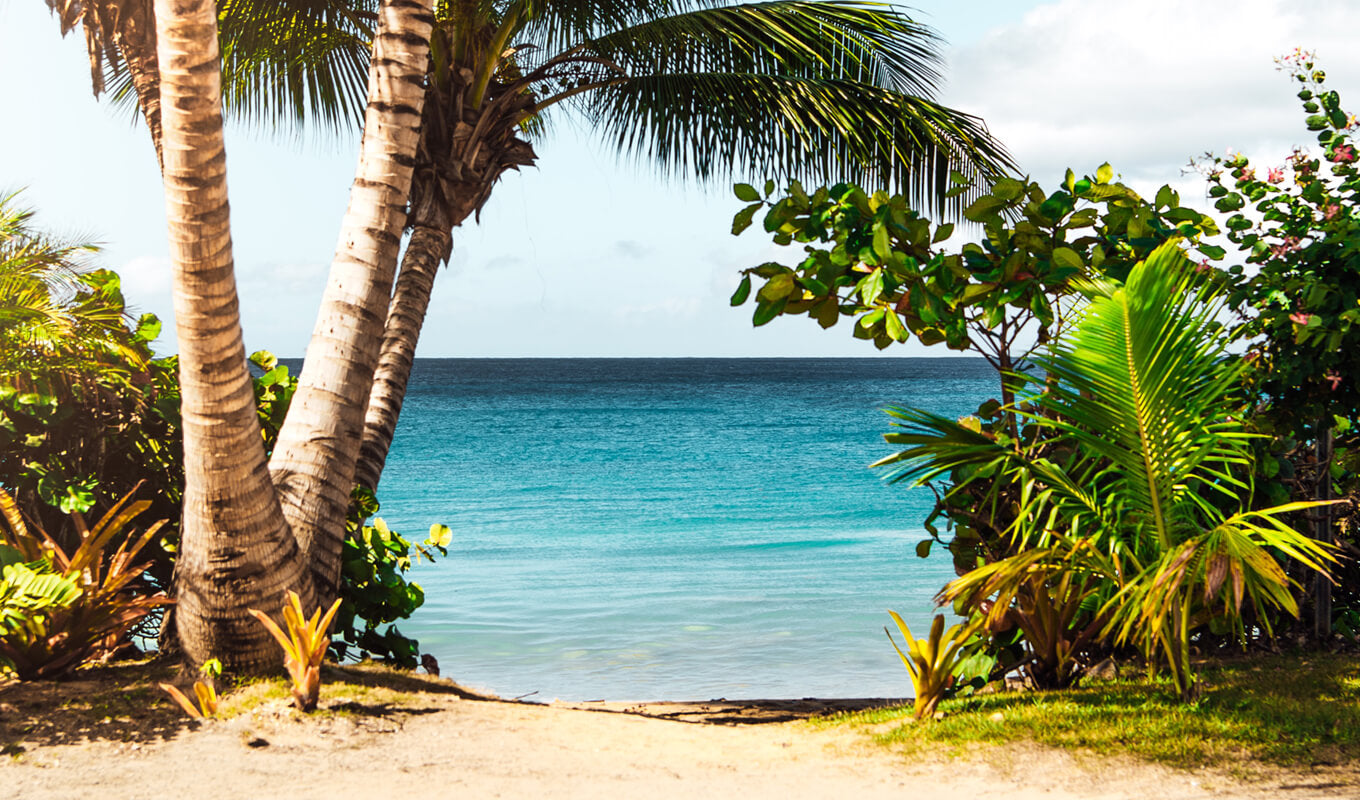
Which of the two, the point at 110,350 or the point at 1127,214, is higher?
the point at 1127,214

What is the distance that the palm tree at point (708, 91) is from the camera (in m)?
6.95

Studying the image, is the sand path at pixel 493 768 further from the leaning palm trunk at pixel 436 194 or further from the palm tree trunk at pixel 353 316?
the leaning palm trunk at pixel 436 194

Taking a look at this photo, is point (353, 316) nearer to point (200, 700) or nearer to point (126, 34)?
point (200, 700)

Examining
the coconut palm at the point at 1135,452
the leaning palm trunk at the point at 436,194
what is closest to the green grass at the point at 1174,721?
the coconut palm at the point at 1135,452

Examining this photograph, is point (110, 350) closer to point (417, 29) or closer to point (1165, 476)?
point (417, 29)

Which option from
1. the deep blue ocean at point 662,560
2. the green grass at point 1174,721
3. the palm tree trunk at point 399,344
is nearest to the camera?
the green grass at point 1174,721

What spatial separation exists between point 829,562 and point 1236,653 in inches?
307

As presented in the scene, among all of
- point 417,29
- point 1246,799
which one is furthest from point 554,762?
point 417,29

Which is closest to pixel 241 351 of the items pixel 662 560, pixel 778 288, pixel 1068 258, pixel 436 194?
pixel 778 288

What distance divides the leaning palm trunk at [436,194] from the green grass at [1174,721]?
3.46 m

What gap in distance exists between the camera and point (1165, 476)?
3982 millimetres

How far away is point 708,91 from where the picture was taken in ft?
24.0

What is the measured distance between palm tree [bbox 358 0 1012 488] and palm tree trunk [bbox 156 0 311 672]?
9.29ft

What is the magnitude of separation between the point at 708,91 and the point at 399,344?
10.2ft
